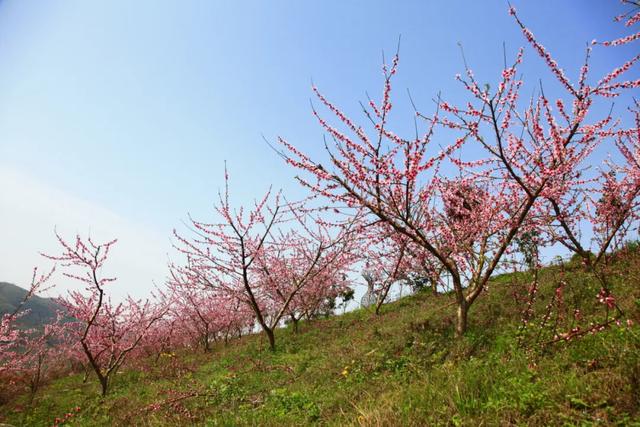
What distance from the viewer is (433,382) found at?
5008mm

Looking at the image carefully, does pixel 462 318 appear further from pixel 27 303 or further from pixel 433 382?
pixel 27 303

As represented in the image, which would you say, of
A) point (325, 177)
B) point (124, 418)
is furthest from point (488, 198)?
point (124, 418)

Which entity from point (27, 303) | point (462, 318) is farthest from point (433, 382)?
point (27, 303)

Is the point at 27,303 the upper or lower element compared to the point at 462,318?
upper

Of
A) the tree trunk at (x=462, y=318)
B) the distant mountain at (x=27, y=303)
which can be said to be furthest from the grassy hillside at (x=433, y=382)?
the distant mountain at (x=27, y=303)

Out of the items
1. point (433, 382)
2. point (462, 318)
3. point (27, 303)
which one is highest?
point (27, 303)

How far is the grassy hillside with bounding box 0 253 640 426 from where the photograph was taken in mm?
3643

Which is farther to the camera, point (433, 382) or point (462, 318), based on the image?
point (462, 318)

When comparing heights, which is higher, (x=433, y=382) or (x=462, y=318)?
(x=462, y=318)

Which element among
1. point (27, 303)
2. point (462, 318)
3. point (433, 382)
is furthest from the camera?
point (27, 303)

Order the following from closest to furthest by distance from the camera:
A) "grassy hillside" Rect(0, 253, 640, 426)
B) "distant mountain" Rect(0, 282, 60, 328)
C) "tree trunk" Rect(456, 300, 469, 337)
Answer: "grassy hillside" Rect(0, 253, 640, 426) → "tree trunk" Rect(456, 300, 469, 337) → "distant mountain" Rect(0, 282, 60, 328)

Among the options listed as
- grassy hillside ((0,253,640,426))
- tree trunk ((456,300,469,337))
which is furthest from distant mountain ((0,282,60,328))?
tree trunk ((456,300,469,337))

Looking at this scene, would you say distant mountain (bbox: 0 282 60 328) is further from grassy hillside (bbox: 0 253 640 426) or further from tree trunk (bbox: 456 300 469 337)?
tree trunk (bbox: 456 300 469 337)

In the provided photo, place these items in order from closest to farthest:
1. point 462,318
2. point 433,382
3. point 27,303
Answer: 1. point 433,382
2. point 462,318
3. point 27,303
